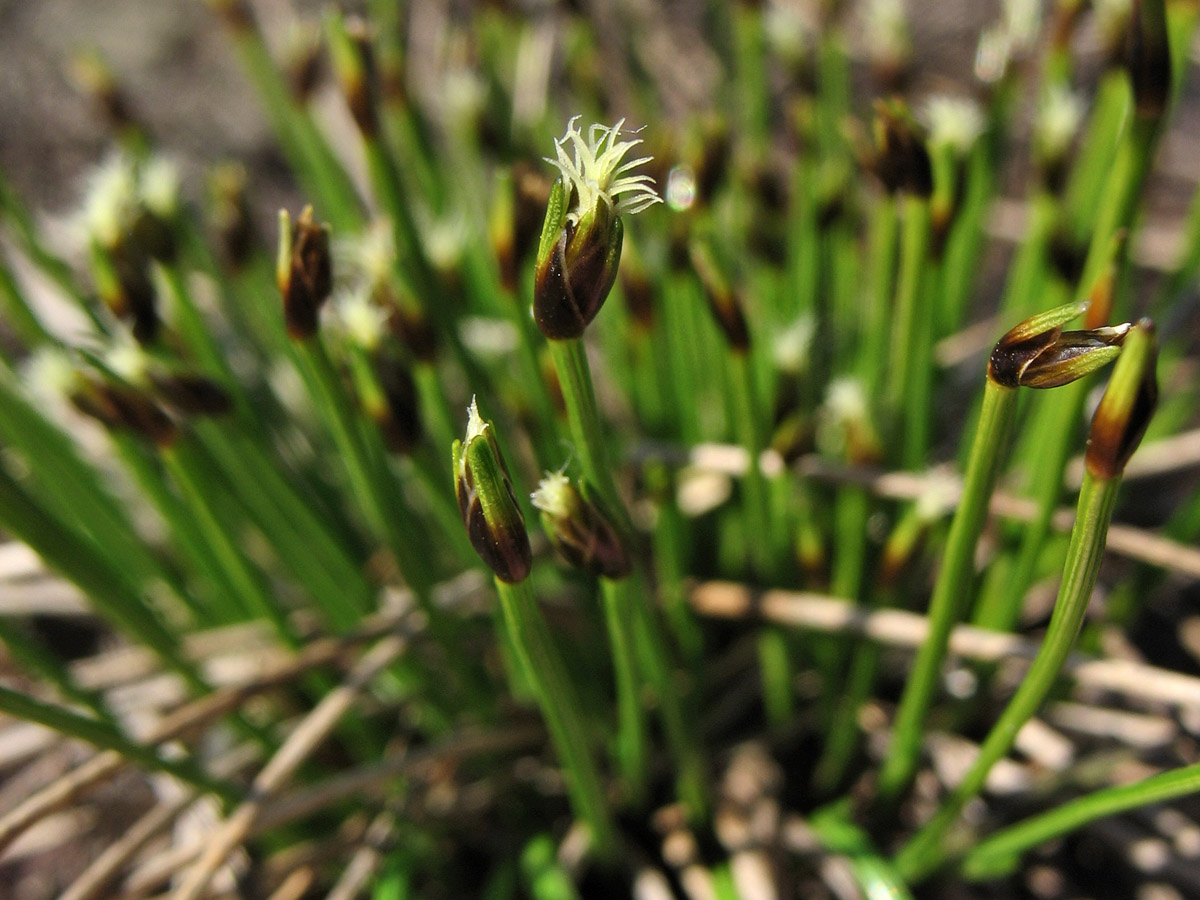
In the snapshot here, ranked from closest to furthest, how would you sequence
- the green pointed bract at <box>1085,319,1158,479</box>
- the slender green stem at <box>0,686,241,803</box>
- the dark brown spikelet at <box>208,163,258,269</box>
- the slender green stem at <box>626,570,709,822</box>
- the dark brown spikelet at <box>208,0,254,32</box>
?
the green pointed bract at <box>1085,319,1158,479</box> → the slender green stem at <box>0,686,241,803</box> → the slender green stem at <box>626,570,709,822</box> → the dark brown spikelet at <box>208,163,258,269</box> → the dark brown spikelet at <box>208,0,254,32</box>

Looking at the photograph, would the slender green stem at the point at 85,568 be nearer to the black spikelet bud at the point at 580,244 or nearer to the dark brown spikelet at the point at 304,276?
the dark brown spikelet at the point at 304,276

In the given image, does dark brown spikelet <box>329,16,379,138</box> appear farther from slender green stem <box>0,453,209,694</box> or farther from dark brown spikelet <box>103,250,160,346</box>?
slender green stem <box>0,453,209,694</box>

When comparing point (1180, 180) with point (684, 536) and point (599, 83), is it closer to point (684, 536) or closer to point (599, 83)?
point (599, 83)

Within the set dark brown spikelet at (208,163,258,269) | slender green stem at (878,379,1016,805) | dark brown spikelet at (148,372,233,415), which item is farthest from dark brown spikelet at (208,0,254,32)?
slender green stem at (878,379,1016,805)

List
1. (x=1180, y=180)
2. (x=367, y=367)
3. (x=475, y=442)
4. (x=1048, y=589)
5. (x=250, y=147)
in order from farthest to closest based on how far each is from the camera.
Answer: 1. (x=250, y=147)
2. (x=1180, y=180)
3. (x=1048, y=589)
4. (x=367, y=367)
5. (x=475, y=442)

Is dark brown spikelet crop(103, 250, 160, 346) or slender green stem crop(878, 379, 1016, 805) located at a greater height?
dark brown spikelet crop(103, 250, 160, 346)

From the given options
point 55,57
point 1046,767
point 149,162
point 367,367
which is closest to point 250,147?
point 55,57

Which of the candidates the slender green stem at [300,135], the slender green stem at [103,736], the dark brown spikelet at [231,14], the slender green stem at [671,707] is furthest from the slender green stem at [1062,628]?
the dark brown spikelet at [231,14]
